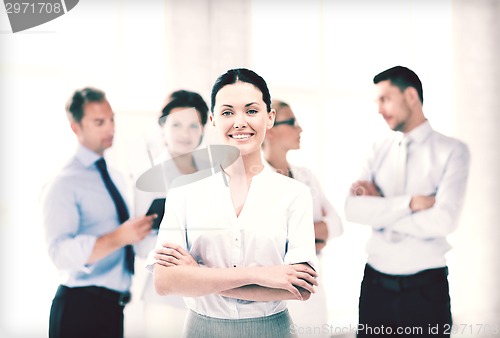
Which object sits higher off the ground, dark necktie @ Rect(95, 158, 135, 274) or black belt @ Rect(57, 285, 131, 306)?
dark necktie @ Rect(95, 158, 135, 274)

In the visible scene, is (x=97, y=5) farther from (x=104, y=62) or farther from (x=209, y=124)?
(x=209, y=124)

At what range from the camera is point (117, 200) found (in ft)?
6.05

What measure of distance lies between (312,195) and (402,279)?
48cm

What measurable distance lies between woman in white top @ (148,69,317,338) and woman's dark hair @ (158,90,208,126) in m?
0.04

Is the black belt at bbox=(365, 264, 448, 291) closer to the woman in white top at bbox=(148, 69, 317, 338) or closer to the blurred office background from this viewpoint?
the blurred office background

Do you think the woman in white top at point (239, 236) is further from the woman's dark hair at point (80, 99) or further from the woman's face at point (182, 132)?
the woman's dark hair at point (80, 99)

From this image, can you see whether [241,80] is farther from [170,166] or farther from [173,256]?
[173,256]

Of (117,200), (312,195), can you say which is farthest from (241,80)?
(117,200)

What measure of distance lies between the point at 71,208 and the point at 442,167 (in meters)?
1.41

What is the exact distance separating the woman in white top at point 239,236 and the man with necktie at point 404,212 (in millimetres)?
296

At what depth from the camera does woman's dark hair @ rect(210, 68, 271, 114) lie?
184 cm

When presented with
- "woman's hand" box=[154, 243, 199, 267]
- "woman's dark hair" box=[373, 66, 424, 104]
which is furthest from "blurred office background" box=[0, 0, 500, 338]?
"woman's hand" box=[154, 243, 199, 267]

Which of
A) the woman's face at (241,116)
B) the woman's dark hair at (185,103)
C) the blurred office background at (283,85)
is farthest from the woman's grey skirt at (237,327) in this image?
the woman's dark hair at (185,103)

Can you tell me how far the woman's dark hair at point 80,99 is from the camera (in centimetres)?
183
